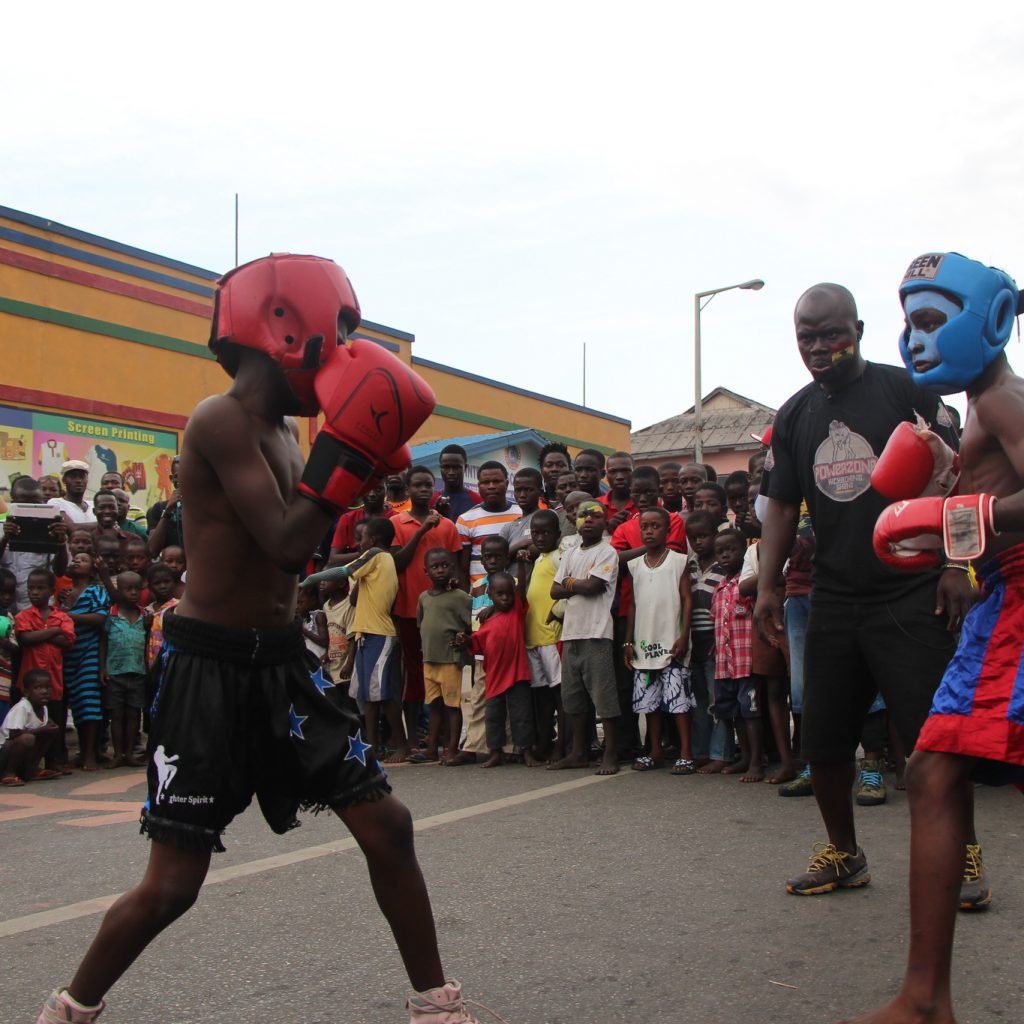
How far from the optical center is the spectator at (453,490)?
30.2ft

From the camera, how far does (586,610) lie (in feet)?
23.9

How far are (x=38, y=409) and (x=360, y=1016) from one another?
47.0 feet

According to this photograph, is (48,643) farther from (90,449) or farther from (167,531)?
(90,449)

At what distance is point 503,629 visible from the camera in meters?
7.67

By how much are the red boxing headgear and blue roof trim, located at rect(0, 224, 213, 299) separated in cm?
1340

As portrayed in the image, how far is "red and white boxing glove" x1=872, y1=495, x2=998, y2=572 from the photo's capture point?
2.80 m

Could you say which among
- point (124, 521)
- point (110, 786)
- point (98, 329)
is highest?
point (98, 329)

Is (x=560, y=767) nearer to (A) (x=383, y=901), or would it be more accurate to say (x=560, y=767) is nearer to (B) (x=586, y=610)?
(B) (x=586, y=610)

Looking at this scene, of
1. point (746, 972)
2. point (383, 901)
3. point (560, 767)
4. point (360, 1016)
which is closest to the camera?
point (383, 901)

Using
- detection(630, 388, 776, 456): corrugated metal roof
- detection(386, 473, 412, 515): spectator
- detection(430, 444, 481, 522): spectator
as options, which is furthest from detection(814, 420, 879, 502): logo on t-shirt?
detection(630, 388, 776, 456): corrugated metal roof

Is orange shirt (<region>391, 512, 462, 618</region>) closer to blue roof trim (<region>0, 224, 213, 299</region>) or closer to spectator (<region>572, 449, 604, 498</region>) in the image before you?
spectator (<region>572, 449, 604, 498</region>)

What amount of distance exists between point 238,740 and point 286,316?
103 centimetres

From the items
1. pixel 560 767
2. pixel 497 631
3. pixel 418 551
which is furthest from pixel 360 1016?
pixel 418 551

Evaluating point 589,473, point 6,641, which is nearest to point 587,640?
point 589,473
